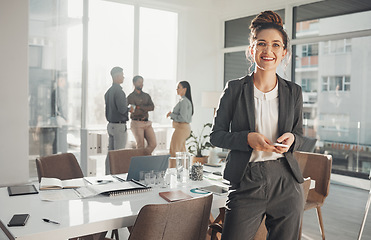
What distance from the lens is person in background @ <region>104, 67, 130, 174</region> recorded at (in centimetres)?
602

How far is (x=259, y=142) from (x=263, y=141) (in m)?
0.02

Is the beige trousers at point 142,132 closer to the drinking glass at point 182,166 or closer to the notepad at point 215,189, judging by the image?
the drinking glass at point 182,166

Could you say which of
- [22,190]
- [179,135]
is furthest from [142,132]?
[22,190]

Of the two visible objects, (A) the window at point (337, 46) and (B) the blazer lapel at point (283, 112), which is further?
(A) the window at point (337, 46)

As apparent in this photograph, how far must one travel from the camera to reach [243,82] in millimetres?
1905

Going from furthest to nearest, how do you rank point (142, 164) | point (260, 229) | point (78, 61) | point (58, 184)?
point (78, 61) → point (142, 164) → point (58, 184) → point (260, 229)

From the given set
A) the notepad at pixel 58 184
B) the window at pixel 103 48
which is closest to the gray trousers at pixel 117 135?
the window at pixel 103 48

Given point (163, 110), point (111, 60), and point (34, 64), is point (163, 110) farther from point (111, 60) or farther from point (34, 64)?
point (34, 64)

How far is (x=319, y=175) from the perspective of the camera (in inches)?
147

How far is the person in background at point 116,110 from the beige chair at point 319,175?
10.3 ft

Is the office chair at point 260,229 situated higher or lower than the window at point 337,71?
lower

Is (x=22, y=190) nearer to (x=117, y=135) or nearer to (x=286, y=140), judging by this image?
(x=286, y=140)

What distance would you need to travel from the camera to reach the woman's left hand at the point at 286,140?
1.76m

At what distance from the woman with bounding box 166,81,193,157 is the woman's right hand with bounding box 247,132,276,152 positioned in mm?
4926
